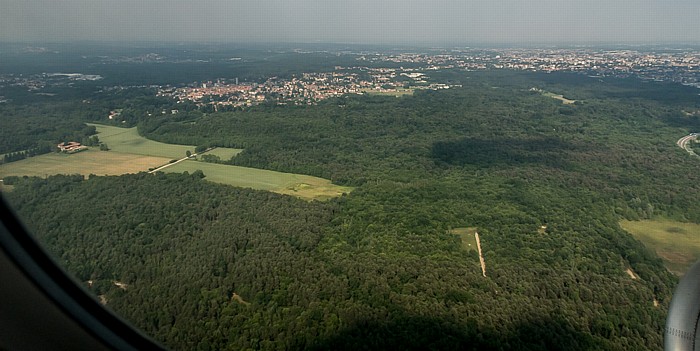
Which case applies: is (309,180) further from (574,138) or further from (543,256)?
(574,138)

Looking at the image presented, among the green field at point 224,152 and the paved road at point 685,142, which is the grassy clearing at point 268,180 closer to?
the green field at point 224,152

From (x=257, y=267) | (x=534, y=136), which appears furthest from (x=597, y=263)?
(x=534, y=136)

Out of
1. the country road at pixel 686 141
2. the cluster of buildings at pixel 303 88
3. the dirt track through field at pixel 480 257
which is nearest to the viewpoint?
the dirt track through field at pixel 480 257

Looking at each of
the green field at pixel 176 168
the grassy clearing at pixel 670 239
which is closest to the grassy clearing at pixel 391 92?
the green field at pixel 176 168

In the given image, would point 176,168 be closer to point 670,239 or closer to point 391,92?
point 670,239

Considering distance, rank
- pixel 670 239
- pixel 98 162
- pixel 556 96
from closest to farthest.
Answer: pixel 670 239 < pixel 98 162 < pixel 556 96

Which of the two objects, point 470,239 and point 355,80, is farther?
point 355,80

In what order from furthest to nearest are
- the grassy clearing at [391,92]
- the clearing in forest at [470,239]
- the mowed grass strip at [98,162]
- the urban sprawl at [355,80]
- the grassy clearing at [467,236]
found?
the grassy clearing at [391,92] < the urban sprawl at [355,80] < the mowed grass strip at [98,162] < the grassy clearing at [467,236] < the clearing in forest at [470,239]

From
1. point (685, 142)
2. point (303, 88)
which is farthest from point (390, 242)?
point (303, 88)
